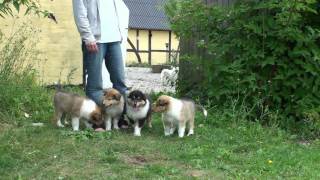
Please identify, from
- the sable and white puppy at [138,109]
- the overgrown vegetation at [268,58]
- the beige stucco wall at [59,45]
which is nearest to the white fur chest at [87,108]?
the sable and white puppy at [138,109]

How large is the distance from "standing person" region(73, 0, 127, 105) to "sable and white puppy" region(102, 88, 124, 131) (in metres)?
0.25

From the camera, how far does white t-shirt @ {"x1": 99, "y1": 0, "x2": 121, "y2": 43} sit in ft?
26.4

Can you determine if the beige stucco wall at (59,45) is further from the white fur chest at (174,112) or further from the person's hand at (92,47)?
the white fur chest at (174,112)

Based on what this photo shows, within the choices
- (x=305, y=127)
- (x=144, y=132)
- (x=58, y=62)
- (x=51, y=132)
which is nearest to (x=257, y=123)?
(x=305, y=127)

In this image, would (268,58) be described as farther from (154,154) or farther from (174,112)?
(154,154)

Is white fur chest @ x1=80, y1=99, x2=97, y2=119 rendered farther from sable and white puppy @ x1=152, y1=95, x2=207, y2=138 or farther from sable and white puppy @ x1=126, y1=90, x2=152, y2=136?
sable and white puppy @ x1=152, y1=95, x2=207, y2=138

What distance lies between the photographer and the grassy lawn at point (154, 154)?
5.91 m

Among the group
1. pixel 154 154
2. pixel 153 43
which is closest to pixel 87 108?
pixel 154 154

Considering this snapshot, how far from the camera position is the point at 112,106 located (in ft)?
25.4

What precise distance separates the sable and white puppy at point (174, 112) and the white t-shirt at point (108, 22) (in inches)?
47.0

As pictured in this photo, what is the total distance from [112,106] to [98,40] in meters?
0.96

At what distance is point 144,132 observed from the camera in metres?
7.97

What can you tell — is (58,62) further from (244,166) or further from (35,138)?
(244,166)

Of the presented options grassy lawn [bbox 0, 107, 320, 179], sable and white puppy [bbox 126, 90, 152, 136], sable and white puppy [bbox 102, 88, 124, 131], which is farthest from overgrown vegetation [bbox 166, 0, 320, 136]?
sable and white puppy [bbox 102, 88, 124, 131]
